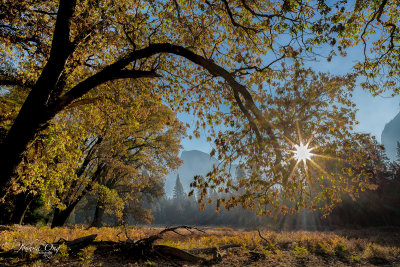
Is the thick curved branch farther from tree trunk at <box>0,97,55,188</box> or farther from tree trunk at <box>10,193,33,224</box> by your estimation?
tree trunk at <box>10,193,33,224</box>

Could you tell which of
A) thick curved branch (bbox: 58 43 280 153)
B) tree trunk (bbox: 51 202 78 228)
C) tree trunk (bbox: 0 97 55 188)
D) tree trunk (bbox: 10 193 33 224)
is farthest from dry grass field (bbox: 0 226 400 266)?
tree trunk (bbox: 51 202 78 228)

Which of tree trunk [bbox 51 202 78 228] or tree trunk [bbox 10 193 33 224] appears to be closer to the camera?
tree trunk [bbox 10 193 33 224]

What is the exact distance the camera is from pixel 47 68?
452 cm

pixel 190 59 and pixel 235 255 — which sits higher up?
pixel 190 59

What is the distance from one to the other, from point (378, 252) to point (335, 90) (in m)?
7.87

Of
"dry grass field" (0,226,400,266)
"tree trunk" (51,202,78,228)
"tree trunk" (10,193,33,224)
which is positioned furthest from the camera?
"tree trunk" (51,202,78,228)

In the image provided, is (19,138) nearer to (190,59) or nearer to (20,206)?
(190,59)

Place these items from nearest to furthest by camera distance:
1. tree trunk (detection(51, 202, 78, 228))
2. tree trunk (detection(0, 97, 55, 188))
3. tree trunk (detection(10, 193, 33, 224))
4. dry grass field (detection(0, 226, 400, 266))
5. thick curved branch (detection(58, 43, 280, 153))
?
tree trunk (detection(0, 97, 55, 188)) < thick curved branch (detection(58, 43, 280, 153)) < dry grass field (detection(0, 226, 400, 266)) < tree trunk (detection(10, 193, 33, 224)) < tree trunk (detection(51, 202, 78, 228))

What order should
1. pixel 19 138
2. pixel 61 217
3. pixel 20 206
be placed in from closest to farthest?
pixel 19 138
pixel 20 206
pixel 61 217

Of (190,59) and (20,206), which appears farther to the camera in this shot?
(20,206)

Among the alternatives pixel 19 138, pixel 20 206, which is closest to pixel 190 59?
pixel 19 138

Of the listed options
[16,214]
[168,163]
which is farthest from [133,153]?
[16,214]

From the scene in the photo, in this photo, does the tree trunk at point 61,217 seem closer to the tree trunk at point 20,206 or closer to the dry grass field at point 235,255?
the tree trunk at point 20,206

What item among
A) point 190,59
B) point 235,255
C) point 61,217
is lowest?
point 61,217
